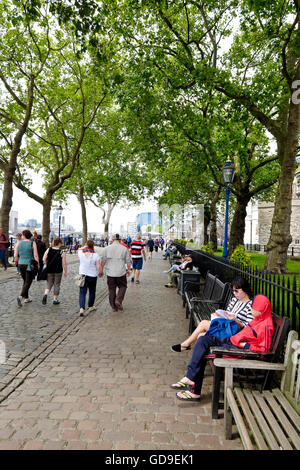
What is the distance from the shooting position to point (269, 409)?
2.97m

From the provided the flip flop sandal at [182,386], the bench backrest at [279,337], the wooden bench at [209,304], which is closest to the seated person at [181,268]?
the wooden bench at [209,304]

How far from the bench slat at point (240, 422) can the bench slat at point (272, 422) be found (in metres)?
0.21

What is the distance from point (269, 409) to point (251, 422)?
1.04 ft

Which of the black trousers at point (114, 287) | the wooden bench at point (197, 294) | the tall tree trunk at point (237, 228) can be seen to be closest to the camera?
the wooden bench at point (197, 294)

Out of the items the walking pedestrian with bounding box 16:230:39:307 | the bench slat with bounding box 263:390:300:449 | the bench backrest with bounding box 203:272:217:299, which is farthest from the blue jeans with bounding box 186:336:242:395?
the walking pedestrian with bounding box 16:230:39:307

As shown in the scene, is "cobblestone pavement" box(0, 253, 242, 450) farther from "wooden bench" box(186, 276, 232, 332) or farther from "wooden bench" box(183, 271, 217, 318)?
"wooden bench" box(183, 271, 217, 318)

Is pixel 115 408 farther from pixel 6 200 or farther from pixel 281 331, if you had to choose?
pixel 6 200

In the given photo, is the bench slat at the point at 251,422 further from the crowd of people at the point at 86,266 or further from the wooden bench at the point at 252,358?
the crowd of people at the point at 86,266

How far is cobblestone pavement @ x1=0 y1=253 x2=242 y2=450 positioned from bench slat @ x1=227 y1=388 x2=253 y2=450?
0.35m

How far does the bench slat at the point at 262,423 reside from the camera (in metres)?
2.47

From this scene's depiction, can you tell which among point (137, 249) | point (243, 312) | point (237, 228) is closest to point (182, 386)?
point (243, 312)

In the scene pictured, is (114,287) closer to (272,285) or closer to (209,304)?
(209,304)

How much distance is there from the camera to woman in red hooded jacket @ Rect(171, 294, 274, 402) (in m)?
3.68

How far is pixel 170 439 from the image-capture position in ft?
10.2
